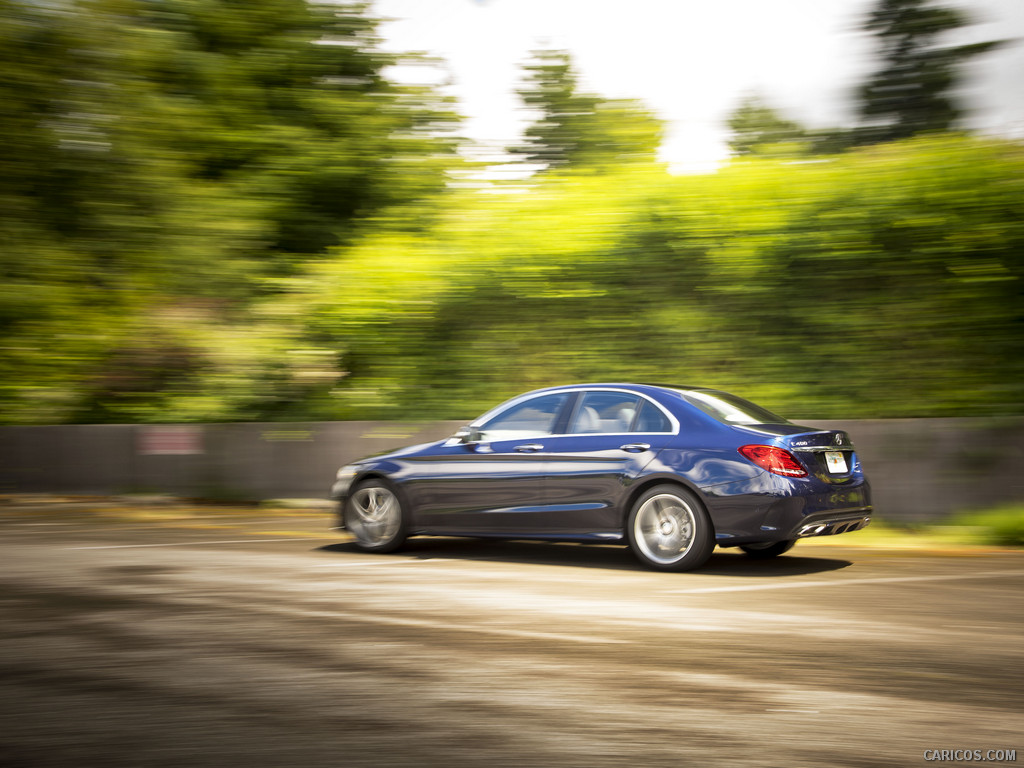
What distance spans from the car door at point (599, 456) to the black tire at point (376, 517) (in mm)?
1536

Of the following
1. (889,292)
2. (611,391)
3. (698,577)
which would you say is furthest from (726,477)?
(889,292)

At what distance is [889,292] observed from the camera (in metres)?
11.9

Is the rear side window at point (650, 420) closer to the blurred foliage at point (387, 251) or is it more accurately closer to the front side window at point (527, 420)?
the front side window at point (527, 420)

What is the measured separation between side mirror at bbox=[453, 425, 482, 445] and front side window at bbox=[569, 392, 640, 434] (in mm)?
856

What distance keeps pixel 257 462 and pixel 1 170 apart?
A: 25.1 feet

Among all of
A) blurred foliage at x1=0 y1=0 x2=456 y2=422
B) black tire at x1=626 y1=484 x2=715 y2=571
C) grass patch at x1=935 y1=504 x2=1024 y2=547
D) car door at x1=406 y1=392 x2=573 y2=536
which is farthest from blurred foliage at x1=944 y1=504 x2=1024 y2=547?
blurred foliage at x1=0 y1=0 x2=456 y2=422

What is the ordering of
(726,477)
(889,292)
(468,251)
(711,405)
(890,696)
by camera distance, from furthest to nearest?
(468,251) < (889,292) < (711,405) < (726,477) < (890,696)

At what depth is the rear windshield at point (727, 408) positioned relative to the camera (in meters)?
8.60

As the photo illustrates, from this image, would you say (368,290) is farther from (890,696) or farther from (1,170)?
(890,696)

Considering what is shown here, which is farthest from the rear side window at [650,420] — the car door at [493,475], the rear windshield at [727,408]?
the car door at [493,475]

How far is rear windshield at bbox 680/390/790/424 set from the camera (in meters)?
8.60

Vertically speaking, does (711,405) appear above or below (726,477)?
above

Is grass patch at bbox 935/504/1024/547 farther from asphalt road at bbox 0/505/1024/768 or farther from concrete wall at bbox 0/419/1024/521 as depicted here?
asphalt road at bbox 0/505/1024/768

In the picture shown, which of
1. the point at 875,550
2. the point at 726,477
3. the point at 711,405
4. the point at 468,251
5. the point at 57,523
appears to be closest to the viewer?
the point at 726,477
